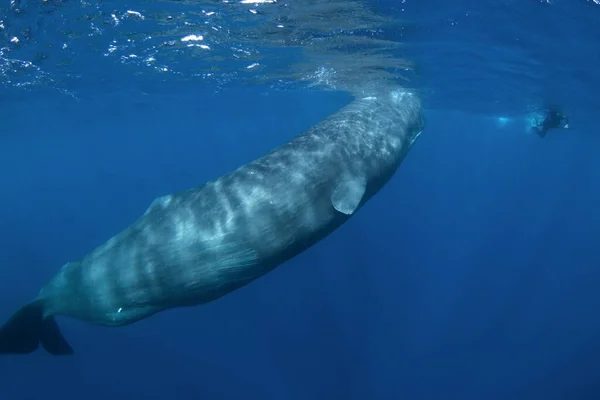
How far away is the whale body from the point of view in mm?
6461

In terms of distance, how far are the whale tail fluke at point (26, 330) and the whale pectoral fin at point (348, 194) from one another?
18.9 ft

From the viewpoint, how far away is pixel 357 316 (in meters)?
23.3

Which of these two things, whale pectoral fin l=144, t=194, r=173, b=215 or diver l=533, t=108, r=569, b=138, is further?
diver l=533, t=108, r=569, b=138

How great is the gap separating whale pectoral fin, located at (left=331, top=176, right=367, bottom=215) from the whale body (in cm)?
2

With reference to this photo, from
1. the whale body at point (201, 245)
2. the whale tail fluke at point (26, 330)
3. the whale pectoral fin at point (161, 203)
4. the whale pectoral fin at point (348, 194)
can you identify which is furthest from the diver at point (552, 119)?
the whale tail fluke at point (26, 330)

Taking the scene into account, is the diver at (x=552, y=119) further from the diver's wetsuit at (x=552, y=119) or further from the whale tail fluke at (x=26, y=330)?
the whale tail fluke at (x=26, y=330)

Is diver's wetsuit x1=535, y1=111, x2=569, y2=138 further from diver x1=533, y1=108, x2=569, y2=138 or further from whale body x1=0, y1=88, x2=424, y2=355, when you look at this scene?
whale body x1=0, y1=88, x2=424, y2=355

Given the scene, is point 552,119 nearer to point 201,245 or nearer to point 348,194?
point 348,194

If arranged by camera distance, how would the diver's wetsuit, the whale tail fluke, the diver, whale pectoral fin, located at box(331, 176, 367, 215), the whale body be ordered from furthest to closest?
the diver's wetsuit < the diver < the whale tail fluke < whale pectoral fin, located at box(331, 176, 367, 215) < the whale body

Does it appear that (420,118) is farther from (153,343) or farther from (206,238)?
(153,343)

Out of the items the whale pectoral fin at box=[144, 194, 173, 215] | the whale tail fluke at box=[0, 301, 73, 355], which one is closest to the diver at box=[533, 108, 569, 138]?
the whale pectoral fin at box=[144, 194, 173, 215]

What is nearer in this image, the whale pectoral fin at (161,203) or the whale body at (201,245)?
the whale body at (201,245)

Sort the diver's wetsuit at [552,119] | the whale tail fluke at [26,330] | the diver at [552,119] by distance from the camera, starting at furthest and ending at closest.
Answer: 1. the diver's wetsuit at [552,119]
2. the diver at [552,119]
3. the whale tail fluke at [26,330]

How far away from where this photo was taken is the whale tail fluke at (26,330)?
23.7 feet
